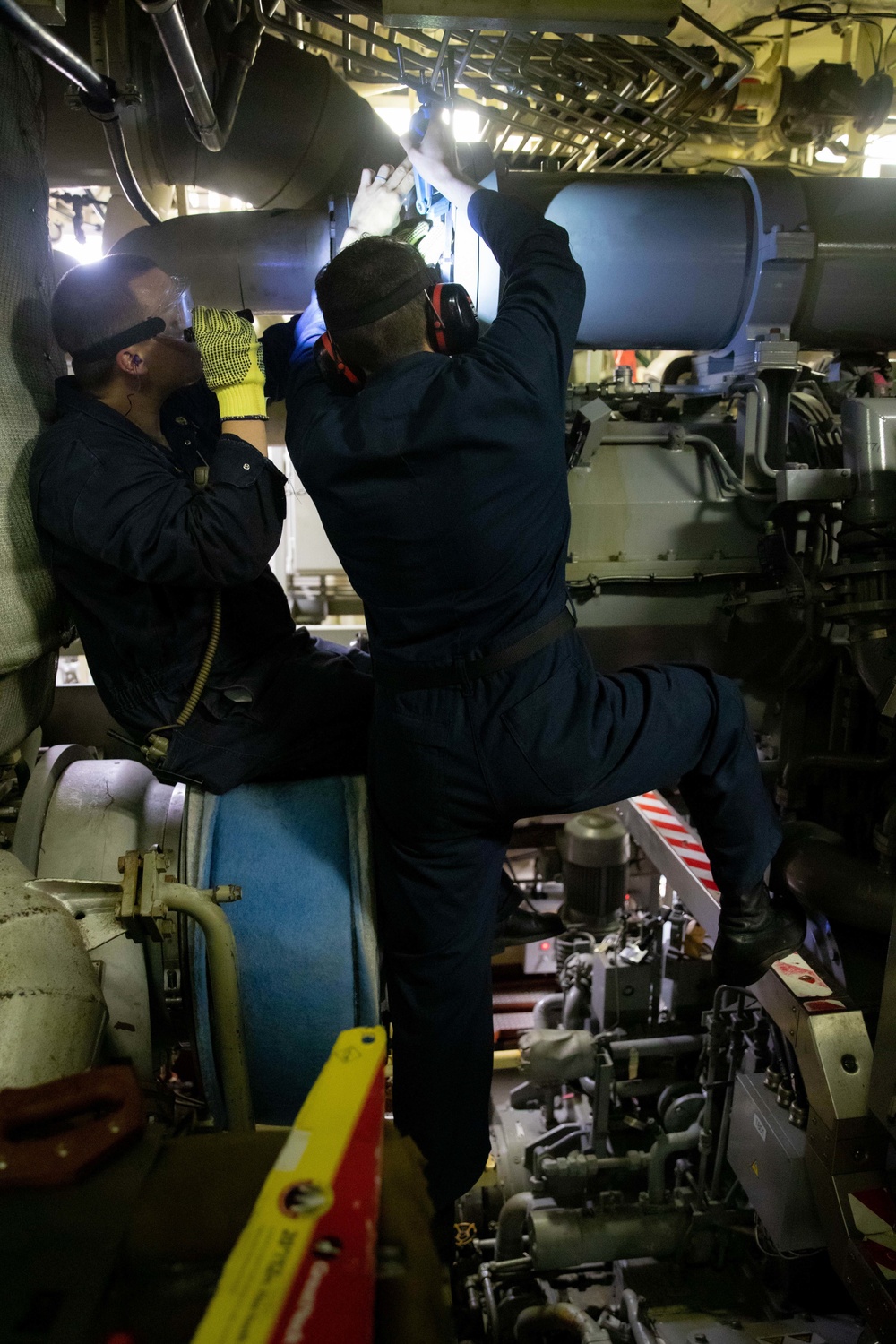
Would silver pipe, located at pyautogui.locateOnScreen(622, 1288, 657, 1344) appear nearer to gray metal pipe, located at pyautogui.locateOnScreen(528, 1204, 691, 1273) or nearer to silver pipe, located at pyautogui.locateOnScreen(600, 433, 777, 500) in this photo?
gray metal pipe, located at pyautogui.locateOnScreen(528, 1204, 691, 1273)

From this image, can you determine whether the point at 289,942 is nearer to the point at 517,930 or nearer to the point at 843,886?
the point at 517,930

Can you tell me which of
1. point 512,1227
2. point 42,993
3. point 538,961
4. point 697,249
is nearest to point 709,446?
point 697,249

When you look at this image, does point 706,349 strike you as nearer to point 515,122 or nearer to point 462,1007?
point 515,122

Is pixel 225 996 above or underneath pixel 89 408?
underneath

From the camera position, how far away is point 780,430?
8.51 feet

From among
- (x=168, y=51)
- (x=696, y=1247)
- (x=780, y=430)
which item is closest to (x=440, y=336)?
(x=168, y=51)

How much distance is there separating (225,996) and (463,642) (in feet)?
2.99

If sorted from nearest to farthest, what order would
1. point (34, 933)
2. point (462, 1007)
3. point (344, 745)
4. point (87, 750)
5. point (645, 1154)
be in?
point (34, 933) → point (462, 1007) → point (344, 745) → point (87, 750) → point (645, 1154)

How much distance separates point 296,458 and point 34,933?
3.58 ft

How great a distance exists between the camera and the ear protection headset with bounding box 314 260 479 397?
1.73m

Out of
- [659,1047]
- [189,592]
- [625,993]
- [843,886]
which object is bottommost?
[659,1047]

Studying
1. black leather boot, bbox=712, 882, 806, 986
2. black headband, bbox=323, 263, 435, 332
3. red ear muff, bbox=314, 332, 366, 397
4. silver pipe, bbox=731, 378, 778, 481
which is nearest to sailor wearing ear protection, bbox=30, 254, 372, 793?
red ear muff, bbox=314, 332, 366, 397

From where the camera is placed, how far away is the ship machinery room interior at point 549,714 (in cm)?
192

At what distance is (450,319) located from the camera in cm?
179
